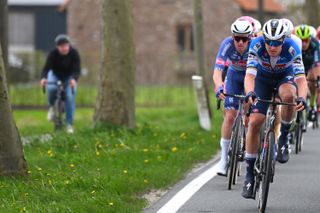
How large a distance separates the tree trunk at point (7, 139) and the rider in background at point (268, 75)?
2.46m

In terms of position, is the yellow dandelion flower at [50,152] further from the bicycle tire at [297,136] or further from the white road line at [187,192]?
the bicycle tire at [297,136]

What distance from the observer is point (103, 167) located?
13195 millimetres

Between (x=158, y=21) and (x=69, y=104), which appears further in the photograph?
(x=158, y=21)

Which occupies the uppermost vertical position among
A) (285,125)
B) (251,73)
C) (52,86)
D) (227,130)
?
(251,73)

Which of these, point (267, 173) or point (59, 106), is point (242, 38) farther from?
point (59, 106)

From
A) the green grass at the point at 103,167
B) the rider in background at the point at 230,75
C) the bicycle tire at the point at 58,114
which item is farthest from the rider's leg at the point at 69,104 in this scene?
the rider in background at the point at 230,75

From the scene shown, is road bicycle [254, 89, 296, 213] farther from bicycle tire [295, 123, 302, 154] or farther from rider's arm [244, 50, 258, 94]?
bicycle tire [295, 123, 302, 154]

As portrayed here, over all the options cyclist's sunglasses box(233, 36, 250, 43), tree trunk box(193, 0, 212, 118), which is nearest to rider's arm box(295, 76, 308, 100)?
cyclist's sunglasses box(233, 36, 250, 43)

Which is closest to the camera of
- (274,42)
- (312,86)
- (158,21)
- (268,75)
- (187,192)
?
(274,42)

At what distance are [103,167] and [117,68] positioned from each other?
499cm

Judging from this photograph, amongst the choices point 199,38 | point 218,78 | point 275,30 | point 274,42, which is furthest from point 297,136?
point 199,38

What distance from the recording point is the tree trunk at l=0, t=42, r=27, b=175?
1133 centimetres

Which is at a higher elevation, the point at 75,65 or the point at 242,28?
the point at 242,28

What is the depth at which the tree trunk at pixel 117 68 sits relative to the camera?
1797 centimetres
